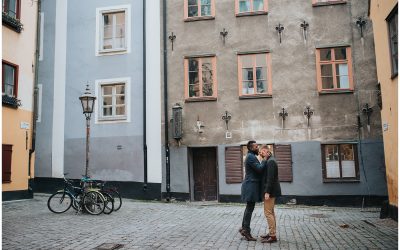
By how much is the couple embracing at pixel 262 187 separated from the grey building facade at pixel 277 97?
8.09 metres

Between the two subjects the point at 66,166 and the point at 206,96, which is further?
the point at 66,166

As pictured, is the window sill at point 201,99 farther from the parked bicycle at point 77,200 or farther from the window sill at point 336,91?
the parked bicycle at point 77,200

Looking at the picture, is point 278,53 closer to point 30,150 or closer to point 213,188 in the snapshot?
point 213,188

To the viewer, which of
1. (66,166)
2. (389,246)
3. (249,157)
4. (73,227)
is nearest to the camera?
(389,246)

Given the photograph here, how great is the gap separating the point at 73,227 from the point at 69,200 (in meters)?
2.77

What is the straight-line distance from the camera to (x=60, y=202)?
11727mm

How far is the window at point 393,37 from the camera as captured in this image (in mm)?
9953

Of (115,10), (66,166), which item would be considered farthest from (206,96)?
(66,166)

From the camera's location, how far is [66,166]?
17.7 m

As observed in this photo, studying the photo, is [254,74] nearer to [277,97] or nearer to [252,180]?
[277,97]

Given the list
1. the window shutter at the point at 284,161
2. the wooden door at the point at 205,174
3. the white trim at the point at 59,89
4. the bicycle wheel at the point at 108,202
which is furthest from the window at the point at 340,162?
the white trim at the point at 59,89

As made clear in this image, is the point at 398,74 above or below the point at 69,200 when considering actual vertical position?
above

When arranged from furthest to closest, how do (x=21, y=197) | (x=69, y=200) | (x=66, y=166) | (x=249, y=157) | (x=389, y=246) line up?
(x=66, y=166) < (x=21, y=197) < (x=69, y=200) < (x=249, y=157) < (x=389, y=246)

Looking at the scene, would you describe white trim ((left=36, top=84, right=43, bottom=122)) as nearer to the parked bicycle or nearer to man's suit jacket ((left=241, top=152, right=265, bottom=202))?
the parked bicycle
